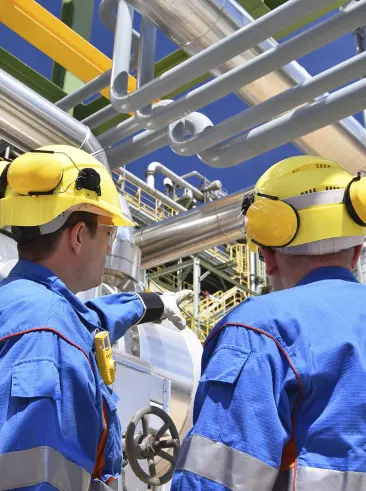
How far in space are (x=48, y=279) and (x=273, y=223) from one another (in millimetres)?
568

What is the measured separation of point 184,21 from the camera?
117 inches

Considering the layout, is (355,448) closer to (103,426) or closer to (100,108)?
(103,426)

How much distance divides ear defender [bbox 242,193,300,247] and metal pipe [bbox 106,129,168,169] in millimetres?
2192

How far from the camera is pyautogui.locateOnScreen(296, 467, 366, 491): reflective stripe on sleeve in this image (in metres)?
1.07

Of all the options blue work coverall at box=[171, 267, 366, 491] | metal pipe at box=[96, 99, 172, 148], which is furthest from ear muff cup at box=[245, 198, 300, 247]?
metal pipe at box=[96, 99, 172, 148]

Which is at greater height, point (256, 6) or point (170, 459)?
point (256, 6)

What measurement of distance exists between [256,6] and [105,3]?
0.83 meters

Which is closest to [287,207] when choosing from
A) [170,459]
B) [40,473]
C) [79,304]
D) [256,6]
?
[79,304]

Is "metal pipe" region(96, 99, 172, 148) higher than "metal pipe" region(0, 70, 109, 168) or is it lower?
higher

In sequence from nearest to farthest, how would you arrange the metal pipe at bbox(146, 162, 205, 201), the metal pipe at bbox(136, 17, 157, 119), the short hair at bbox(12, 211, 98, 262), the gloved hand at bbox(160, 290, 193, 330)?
the short hair at bbox(12, 211, 98, 262)
the gloved hand at bbox(160, 290, 193, 330)
the metal pipe at bbox(136, 17, 157, 119)
the metal pipe at bbox(146, 162, 205, 201)

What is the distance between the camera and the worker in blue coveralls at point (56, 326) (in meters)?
1.28

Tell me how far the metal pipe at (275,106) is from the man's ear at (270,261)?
1413 millimetres

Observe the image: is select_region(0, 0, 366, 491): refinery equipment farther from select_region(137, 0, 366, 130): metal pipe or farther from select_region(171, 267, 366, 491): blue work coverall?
Result: select_region(171, 267, 366, 491): blue work coverall

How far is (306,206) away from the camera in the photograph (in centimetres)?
149
